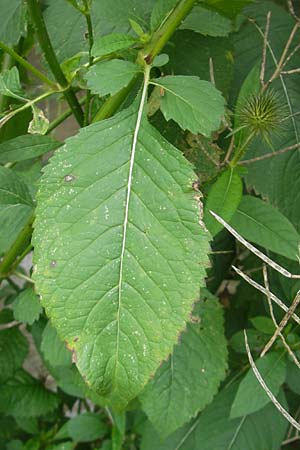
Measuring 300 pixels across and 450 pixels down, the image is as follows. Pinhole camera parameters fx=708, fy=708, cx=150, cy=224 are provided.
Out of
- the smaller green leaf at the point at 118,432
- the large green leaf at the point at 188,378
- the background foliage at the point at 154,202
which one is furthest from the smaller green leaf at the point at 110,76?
the smaller green leaf at the point at 118,432

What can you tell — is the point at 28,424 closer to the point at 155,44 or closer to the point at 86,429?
the point at 86,429

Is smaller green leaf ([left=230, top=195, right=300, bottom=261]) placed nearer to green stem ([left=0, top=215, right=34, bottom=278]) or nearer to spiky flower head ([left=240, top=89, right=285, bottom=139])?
spiky flower head ([left=240, top=89, right=285, bottom=139])

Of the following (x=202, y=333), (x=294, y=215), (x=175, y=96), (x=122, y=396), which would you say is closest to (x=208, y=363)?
(x=202, y=333)

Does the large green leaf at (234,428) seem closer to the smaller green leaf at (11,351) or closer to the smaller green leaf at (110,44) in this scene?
the smaller green leaf at (11,351)

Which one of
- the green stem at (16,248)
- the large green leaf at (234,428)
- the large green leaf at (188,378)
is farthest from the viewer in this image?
the large green leaf at (234,428)

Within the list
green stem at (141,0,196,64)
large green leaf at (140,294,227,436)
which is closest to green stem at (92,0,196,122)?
green stem at (141,0,196,64)

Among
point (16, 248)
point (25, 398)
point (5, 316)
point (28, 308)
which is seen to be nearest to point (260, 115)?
point (16, 248)
